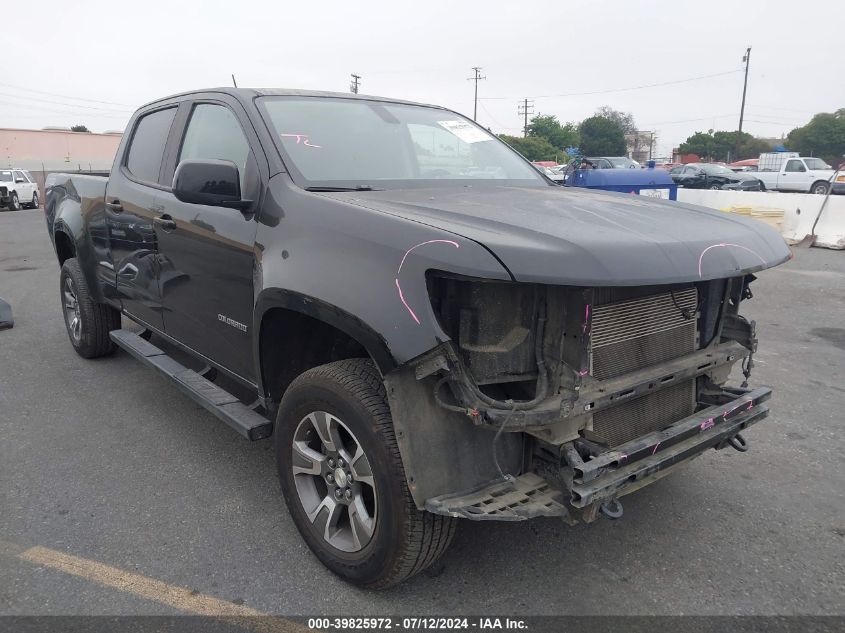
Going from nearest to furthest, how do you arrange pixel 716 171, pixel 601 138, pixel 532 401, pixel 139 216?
pixel 532 401 → pixel 139 216 → pixel 716 171 → pixel 601 138

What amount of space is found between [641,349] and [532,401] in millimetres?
613

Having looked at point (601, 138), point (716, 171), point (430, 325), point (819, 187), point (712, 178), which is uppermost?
point (601, 138)

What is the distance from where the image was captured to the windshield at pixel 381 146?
3111 millimetres

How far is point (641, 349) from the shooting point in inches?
101

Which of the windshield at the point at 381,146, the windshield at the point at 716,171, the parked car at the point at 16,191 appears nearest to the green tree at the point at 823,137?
the windshield at the point at 716,171

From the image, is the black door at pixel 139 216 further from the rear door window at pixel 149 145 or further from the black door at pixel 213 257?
the black door at pixel 213 257

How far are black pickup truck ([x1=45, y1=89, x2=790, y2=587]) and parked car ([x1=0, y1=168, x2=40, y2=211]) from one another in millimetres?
27381

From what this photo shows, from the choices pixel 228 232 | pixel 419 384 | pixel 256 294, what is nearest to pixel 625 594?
pixel 419 384

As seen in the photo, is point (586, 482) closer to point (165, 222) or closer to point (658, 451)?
point (658, 451)

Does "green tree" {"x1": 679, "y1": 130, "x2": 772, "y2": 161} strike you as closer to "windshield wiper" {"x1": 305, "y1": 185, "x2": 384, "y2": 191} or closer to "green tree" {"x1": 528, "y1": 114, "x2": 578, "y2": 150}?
"green tree" {"x1": 528, "y1": 114, "x2": 578, "y2": 150}

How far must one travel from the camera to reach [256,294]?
9.56 ft

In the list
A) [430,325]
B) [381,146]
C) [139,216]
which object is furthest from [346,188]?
[139,216]

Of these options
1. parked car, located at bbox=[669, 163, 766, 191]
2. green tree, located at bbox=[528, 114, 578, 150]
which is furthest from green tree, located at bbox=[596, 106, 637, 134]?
parked car, located at bbox=[669, 163, 766, 191]

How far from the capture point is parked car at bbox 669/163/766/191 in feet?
89.7
